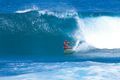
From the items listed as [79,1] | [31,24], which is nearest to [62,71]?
[31,24]

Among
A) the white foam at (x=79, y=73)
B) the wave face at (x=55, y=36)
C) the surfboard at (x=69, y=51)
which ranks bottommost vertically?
the white foam at (x=79, y=73)

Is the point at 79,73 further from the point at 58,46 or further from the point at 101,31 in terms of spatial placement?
the point at 101,31

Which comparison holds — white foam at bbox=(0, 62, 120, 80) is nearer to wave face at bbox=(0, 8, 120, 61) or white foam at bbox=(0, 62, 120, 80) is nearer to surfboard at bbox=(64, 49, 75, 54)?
wave face at bbox=(0, 8, 120, 61)

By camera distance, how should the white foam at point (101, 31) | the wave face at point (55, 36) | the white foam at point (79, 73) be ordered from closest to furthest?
the white foam at point (79, 73), the wave face at point (55, 36), the white foam at point (101, 31)

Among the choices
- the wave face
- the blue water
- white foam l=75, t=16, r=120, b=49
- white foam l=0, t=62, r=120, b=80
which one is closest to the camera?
white foam l=0, t=62, r=120, b=80

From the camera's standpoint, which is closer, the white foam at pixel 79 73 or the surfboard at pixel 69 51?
the white foam at pixel 79 73

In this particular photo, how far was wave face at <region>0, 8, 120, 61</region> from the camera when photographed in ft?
57.2

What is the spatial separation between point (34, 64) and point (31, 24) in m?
6.78

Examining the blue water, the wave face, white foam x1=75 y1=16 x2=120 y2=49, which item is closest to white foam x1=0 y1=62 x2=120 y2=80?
the blue water

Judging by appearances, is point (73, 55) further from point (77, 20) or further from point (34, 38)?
point (77, 20)

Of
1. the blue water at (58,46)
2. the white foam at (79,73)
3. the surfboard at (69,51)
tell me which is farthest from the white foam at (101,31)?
the white foam at (79,73)

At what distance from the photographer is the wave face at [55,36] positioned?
1742 centimetres

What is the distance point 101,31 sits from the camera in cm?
2353

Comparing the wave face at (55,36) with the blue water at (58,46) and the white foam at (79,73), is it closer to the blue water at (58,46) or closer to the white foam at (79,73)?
the blue water at (58,46)
